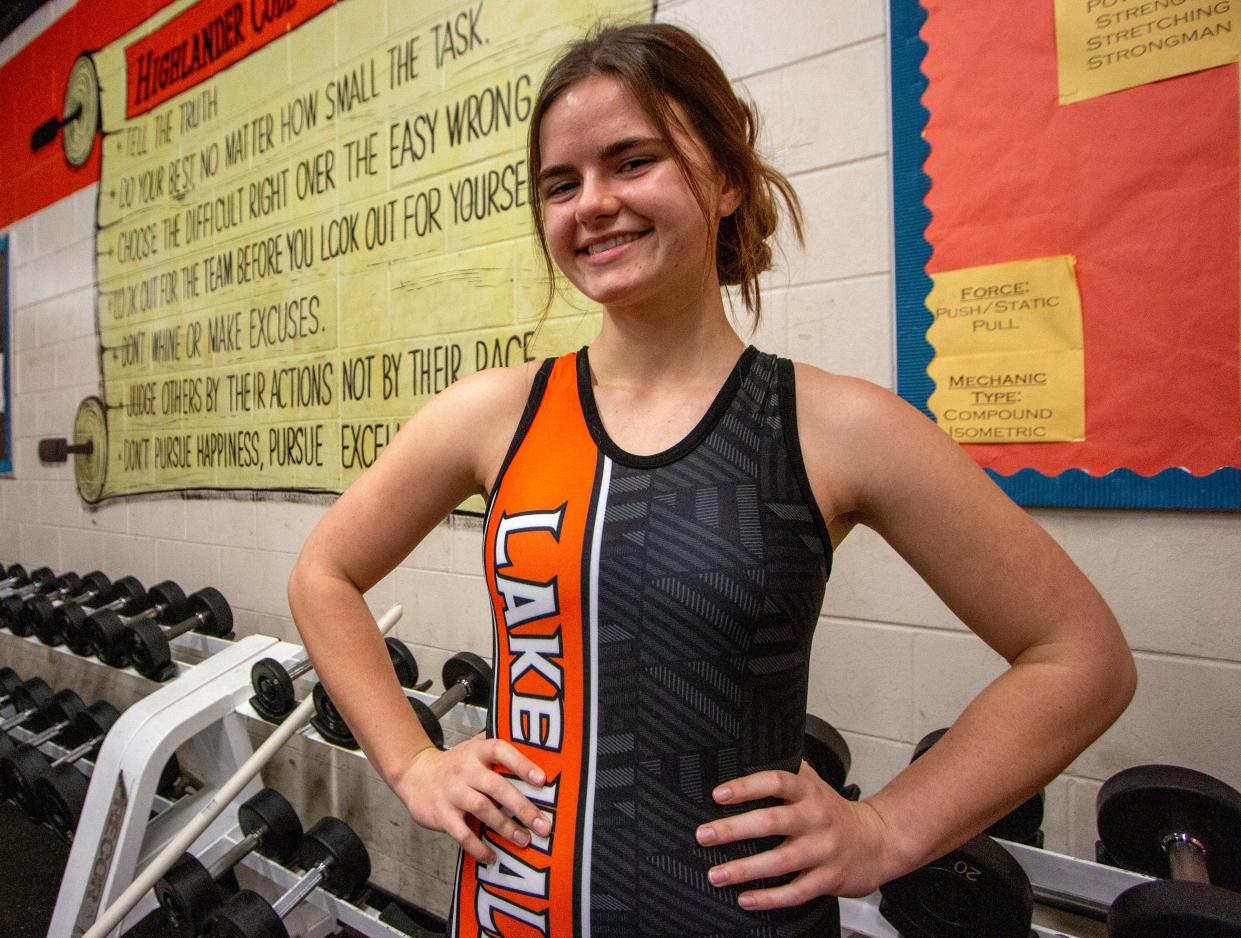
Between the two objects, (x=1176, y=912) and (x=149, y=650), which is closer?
(x=1176, y=912)

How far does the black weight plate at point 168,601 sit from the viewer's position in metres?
2.04

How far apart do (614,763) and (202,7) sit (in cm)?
256

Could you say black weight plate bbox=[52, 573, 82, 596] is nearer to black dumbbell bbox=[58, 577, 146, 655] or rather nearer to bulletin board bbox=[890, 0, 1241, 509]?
black dumbbell bbox=[58, 577, 146, 655]

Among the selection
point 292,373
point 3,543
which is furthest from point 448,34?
point 3,543

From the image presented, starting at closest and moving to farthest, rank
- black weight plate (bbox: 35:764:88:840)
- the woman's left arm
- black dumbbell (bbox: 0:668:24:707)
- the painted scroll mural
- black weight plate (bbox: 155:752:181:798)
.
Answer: the woman's left arm
the painted scroll mural
black weight plate (bbox: 35:764:88:840)
black weight plate (bbox: 155:752:181:798)
black dumbbell (bbox: 0:668:24:707)

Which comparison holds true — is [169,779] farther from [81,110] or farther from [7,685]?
[81,110]

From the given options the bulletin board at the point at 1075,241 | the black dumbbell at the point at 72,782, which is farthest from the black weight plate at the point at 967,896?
the black dumbbell at the point at 72,782

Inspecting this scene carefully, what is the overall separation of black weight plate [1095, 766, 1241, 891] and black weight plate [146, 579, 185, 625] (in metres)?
2.12

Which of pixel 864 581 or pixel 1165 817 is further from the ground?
pixel 864 581

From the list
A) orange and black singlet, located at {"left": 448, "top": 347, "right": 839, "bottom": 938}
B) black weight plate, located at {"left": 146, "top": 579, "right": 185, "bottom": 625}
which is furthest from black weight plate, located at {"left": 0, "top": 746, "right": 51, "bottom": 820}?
orange and black singlet, located at {"left": 448, "top": 347, "right": 839, "bottom": 938}

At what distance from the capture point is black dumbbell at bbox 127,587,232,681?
1853 mm

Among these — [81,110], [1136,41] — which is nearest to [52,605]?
[81,110]

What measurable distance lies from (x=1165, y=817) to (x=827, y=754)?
376 millimetres

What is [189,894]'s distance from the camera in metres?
1.29
